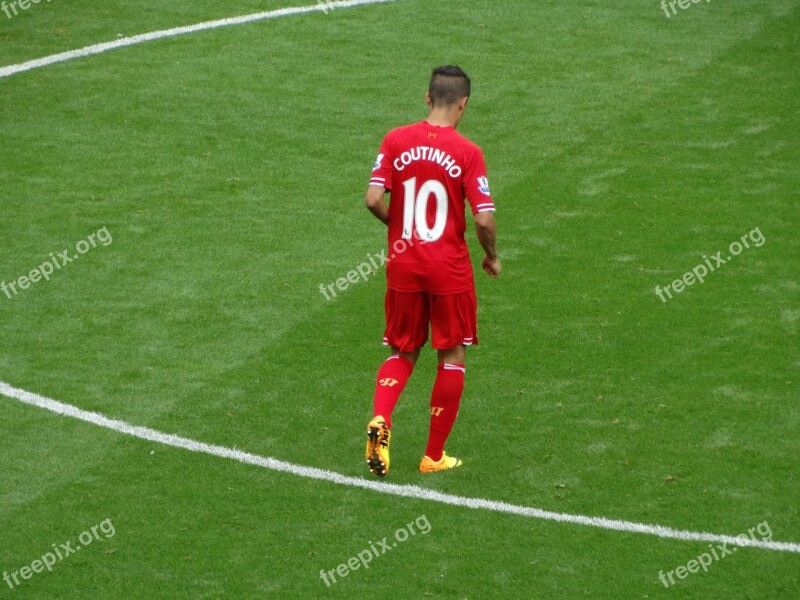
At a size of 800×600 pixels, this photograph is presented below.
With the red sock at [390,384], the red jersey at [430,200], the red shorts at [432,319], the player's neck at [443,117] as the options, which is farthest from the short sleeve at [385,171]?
the red sock at [390,384]

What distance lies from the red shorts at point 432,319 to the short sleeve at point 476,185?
0.56 meters

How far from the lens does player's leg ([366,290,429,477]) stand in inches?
296

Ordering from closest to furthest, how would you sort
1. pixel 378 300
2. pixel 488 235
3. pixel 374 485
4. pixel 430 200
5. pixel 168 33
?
pixel 488 235 → pixel 430 200 → pixel 374 485 → pixel 378 300 → pixel 168 33

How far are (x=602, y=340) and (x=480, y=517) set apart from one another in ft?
8.25

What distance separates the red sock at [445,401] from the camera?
25.0ft

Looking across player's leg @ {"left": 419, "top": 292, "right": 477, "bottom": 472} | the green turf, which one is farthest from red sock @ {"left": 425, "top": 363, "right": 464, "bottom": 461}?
the green turf

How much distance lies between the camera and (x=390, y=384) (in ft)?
25.0

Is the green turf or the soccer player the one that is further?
the soccer player

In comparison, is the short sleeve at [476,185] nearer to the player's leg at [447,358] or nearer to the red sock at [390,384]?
the player's leg at [447,358]

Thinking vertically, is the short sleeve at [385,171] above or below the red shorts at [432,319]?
above

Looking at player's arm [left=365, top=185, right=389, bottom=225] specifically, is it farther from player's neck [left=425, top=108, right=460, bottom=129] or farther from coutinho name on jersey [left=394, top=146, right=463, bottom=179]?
player's neck [left=425, top=108, right=460, bottom=129]

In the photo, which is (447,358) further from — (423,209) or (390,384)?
(423,209)

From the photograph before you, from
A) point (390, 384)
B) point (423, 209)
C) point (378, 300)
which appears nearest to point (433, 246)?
point (423, 209)

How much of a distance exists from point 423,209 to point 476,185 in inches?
13.3
